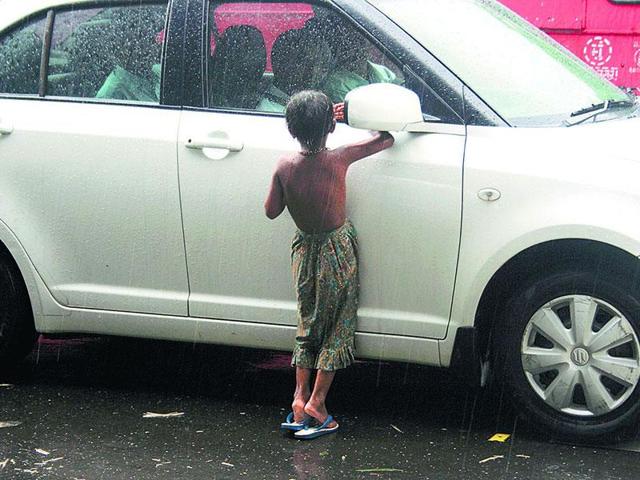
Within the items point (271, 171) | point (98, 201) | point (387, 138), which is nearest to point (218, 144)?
point (271, 171)

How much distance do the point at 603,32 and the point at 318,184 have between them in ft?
22.1

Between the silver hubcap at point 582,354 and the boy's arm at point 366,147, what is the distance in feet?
2.77

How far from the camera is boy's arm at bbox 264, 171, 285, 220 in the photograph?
508 cm

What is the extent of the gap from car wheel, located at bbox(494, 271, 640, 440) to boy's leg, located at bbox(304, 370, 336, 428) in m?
0.67

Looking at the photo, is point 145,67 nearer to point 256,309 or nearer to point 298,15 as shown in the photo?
point 298,15

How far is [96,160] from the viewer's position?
5.52 m

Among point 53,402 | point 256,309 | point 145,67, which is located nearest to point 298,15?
point 145,67

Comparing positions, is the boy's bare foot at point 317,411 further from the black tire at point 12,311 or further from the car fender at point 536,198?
the black tire at point 12,311

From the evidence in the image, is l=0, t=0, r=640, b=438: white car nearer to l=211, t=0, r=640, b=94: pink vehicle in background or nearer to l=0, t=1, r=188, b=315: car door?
l=0, t=1, r=188, b=315: car door

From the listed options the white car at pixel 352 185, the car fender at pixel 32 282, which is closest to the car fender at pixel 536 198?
the white car at pixel 352 185

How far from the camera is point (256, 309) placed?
5.38 meters

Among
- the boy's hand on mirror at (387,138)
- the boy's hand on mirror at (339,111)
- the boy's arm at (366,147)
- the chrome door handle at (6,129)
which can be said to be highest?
the boy's hand on mirror at (339,111)

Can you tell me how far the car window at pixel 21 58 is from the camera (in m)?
5.80

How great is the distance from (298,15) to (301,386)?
1486 mm
